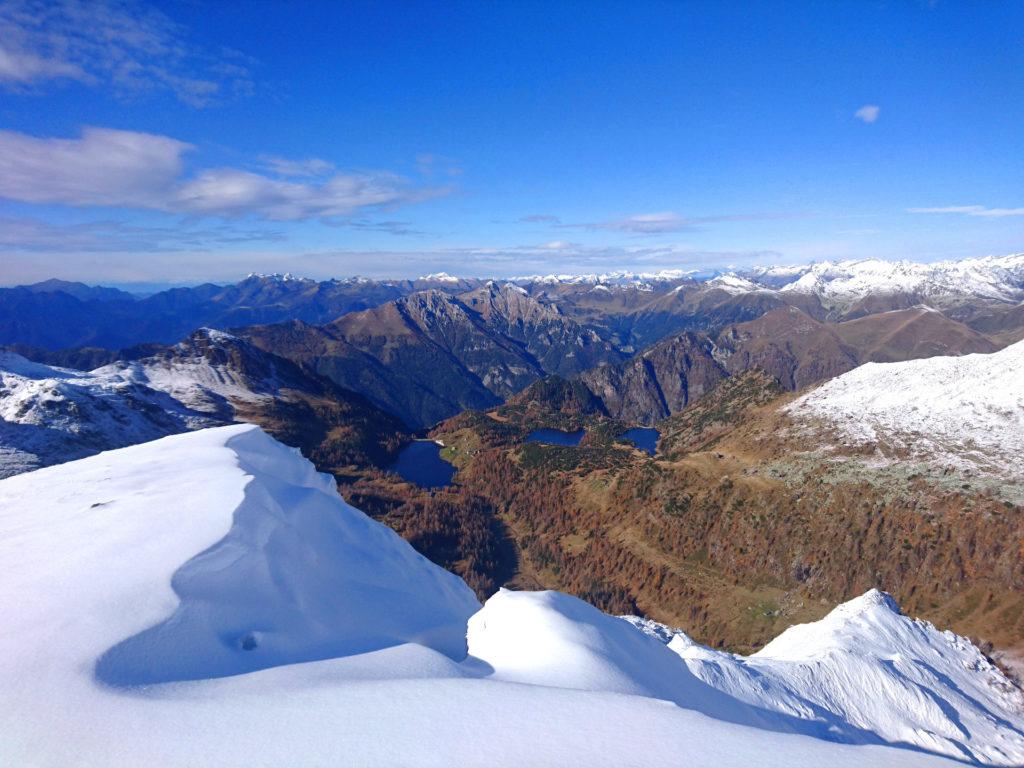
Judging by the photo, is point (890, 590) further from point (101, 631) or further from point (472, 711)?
point (101, 631)

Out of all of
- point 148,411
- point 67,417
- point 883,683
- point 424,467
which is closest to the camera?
point 883,683

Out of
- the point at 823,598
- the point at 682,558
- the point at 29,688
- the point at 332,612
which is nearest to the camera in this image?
the point at 29,688

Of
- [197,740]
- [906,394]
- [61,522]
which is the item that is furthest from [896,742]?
[906,394]

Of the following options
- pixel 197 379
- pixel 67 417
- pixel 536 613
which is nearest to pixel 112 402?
pixel 67 417

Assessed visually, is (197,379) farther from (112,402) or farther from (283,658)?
(283,658)

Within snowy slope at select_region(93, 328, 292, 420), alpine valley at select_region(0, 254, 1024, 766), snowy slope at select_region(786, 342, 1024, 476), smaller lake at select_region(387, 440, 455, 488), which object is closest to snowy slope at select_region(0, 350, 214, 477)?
alpine valley at select_region(0, 254, 1024, 766)

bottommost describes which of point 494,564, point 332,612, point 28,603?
point 494,564

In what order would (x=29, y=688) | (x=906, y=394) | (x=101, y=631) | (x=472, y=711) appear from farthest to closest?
(x=906, y=394)
(x=101, y=631)
(x=472, y=711)
(x=29, y=688)
